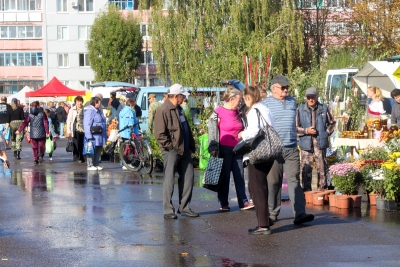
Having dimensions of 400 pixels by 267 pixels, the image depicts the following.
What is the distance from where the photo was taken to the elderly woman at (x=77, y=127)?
23828 mm

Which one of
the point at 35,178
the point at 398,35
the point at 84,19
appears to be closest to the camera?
the point at 35,178

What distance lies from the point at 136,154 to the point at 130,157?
29 centimetres

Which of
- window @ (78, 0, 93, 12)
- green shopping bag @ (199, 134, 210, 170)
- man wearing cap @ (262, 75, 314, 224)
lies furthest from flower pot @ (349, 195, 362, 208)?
window @ (78, 0, 93, 12)

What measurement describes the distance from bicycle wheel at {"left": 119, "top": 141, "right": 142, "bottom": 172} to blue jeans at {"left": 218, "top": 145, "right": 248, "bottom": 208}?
7498 millimetres

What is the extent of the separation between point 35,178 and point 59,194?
372cm

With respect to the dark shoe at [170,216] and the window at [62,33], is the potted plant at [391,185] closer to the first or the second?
the dark shoe at [170,216]

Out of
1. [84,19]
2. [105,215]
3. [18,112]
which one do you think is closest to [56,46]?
[84,19]

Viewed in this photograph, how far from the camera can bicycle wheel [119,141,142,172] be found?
2042 cm

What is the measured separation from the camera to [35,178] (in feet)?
61.8

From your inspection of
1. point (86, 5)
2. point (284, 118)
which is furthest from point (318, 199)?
point (86, 5)

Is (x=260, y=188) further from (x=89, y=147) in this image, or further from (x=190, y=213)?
(x=89, y=147)

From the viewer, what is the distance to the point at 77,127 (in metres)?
24.1

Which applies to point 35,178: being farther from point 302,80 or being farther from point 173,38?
point 173,38

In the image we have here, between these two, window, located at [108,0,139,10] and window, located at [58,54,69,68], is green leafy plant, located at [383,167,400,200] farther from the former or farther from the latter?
window, located at [58,54,69,68]
